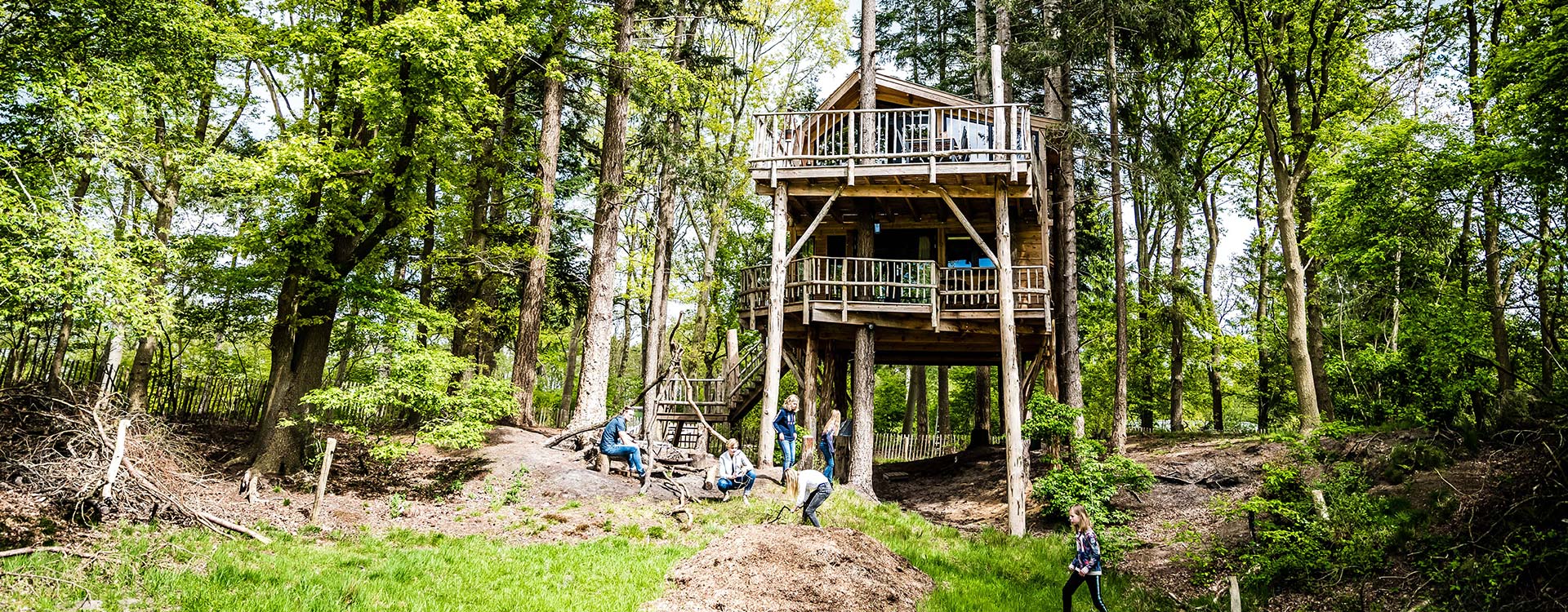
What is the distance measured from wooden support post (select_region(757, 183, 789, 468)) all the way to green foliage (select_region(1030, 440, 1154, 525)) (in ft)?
17.2

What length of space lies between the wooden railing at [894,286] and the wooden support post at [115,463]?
34.0 ft

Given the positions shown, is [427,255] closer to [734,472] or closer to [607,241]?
[607,241]

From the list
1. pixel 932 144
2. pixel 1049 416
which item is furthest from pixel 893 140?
pixel 1049 416

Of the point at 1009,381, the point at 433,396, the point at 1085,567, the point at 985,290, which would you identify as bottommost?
the point at 1085,567

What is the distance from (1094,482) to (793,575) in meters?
7.68

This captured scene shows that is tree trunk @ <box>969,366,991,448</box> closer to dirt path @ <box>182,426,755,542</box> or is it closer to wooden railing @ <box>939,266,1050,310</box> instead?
wooden railing @ <box>939,266,1050,310</box>

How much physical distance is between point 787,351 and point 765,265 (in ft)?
6.49

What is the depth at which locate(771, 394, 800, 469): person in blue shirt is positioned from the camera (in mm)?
14195

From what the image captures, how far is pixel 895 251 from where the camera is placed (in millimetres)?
20016

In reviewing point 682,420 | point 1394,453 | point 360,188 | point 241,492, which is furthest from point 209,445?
point 1394,453

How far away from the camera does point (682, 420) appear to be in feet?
63.3

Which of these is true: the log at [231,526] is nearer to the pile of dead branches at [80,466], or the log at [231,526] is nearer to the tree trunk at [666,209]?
the pile of dead branches at [80,466]

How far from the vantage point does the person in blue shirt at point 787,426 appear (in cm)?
1420

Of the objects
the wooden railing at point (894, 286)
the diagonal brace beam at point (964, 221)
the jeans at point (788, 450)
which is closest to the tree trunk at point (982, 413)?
the wooden railing at point (894, 286)
